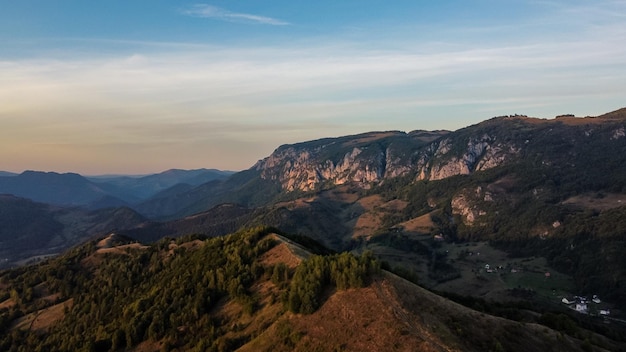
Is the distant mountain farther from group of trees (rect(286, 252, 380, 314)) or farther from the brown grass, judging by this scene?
the brown grass

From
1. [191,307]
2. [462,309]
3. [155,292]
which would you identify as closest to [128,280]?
[155,292]

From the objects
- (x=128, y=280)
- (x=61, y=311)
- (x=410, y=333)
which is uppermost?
(x=410, y=333)

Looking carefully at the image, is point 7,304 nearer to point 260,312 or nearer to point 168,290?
point 168,290

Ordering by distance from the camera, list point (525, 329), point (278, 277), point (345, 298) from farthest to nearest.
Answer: point (278, 277) → point (525, 329) → point (345, 298)

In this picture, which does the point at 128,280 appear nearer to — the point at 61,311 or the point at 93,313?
the point at 93,313

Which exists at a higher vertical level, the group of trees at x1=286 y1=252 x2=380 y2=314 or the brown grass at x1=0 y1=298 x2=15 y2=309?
the group of trees at x1=286 y1=252 x2=380 y2=314

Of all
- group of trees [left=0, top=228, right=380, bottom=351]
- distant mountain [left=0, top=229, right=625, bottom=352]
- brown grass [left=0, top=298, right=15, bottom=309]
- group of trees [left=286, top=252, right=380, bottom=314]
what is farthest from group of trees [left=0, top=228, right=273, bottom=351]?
group of trees [left=286, top=252, right=380, bottom=314]

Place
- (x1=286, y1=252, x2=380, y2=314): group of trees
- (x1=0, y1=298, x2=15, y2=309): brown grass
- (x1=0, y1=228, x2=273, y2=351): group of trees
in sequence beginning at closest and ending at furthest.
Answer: (x1=286, y1=252, x2=380, y2=314): group of trees, (x1=0, y1=228, x2=273, y2=351): group of trees, (x1=0, y1=298, x2=15, y2=309): brown grass

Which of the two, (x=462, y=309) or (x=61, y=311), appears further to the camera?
(x=61, y=311)

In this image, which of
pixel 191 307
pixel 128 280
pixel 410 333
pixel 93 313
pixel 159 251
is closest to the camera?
pixel 410 333

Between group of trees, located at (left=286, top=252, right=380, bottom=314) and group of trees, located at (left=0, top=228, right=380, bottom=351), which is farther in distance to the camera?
group of trees, located at (left=0, top=228, right=380, bottom=351)

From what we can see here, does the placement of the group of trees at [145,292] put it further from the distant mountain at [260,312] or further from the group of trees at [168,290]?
the distant mountain at [260,312]
